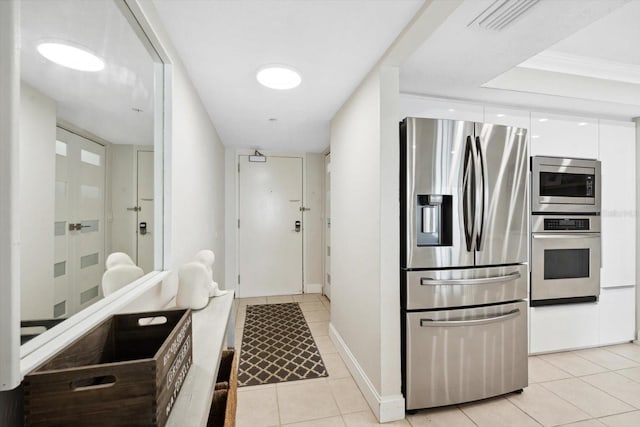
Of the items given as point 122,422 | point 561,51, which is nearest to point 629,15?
point 561,51

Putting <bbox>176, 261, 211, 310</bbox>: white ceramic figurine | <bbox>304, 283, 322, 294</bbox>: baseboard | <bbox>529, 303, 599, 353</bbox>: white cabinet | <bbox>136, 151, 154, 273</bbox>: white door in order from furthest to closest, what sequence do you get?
<bbox>304, 283, 322, 294</bbox>: baseboard < <bbox>529, 303, 599, 353</bbox>: white cabinet < <bbox>176, 261, 211, 310</bbox>: white ceramic figurine < <bbox>136, 151, 154, 273</bbox>: white door

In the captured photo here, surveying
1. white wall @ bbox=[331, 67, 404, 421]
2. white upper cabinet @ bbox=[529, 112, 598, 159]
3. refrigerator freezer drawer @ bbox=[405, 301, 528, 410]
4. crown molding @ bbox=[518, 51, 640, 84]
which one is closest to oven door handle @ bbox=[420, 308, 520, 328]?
refrigerator freezer drawer @ bbox=[405, 301, 528, 410]

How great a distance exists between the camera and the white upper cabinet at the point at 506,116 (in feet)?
8.04

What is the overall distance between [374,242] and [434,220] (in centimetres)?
45

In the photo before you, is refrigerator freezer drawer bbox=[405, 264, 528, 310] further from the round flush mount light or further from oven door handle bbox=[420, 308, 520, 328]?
the round flush mount light

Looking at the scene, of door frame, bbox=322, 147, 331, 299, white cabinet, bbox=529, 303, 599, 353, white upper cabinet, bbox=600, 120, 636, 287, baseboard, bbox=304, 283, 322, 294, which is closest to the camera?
white cabinet, bbox=529, 303, 599, 353

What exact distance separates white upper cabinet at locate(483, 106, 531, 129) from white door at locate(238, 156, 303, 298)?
2.87 m

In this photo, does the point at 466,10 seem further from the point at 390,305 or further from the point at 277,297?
the point at 277,297

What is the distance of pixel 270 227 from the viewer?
181 inches

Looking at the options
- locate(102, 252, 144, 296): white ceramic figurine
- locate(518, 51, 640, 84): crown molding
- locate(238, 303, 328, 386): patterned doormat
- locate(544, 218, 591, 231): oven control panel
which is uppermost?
locate(518, 51, 640, 84): crown molding

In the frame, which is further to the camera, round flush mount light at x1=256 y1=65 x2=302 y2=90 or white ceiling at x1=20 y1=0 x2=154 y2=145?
round flush mount light at x1=256 y1=65 x2=302 y2=90

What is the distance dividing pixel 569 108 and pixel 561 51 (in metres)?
0.64

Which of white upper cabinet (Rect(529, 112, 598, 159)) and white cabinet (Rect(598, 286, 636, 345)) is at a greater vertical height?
white upper cabinet (Rect(529, 112, 598, 159))

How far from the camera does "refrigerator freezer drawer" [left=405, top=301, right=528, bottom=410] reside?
1.82 metres
